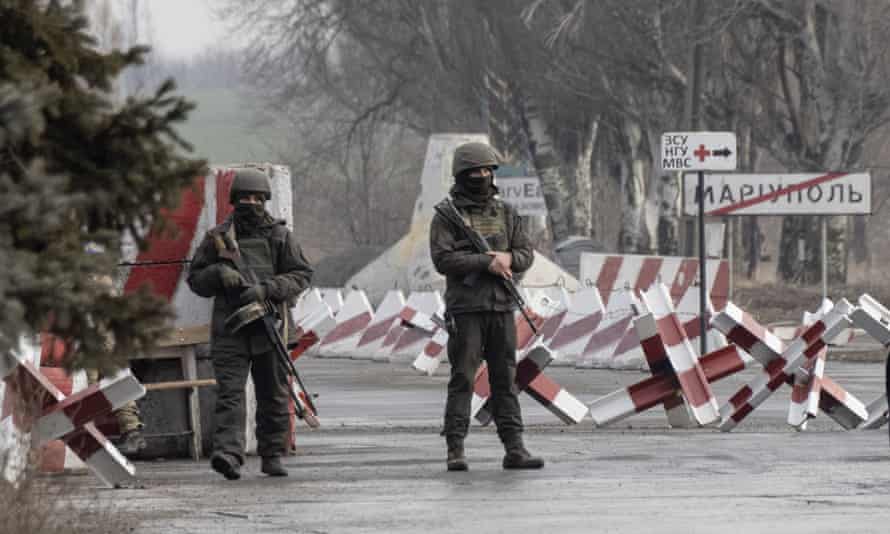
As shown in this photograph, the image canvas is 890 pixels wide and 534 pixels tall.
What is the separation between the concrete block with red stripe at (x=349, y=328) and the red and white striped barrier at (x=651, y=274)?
3.18 meters

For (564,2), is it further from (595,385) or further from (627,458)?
(627,458)

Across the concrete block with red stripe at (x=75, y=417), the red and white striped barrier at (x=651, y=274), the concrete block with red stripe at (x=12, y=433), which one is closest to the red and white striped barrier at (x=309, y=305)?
the red and white striped barrier at (x=651, y=274)

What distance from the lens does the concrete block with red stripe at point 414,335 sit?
30047mm

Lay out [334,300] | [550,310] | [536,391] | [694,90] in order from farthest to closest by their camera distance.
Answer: [694,90]
[334,300]
[550,310]
[536,391]

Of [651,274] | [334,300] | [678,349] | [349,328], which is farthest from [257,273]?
[334,300]

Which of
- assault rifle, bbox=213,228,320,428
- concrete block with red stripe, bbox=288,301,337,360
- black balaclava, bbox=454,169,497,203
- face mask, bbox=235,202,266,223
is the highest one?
black balaclava, bbox=454,169,497,203

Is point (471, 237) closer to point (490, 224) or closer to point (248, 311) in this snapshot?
point (490, 224)

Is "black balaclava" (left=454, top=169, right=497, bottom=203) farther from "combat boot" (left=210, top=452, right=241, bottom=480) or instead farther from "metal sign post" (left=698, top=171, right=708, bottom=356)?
"metal sign post" (left=698, top=171, right=708, bottom=356)

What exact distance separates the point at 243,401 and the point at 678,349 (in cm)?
431

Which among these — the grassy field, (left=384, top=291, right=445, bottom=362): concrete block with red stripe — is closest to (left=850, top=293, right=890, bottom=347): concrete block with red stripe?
(left=384, top=291, right=445, bottom=362): concrete block with red stripe

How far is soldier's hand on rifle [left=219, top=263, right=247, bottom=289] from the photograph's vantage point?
12961 mm

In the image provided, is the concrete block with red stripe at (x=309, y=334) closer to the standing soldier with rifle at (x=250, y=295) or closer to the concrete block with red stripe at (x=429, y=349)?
the standing soldier with rifle at (x=250, y=295)

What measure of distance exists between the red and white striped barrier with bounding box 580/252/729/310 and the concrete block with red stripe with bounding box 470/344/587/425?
10.3m

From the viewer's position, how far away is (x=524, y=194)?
42.0 metres
